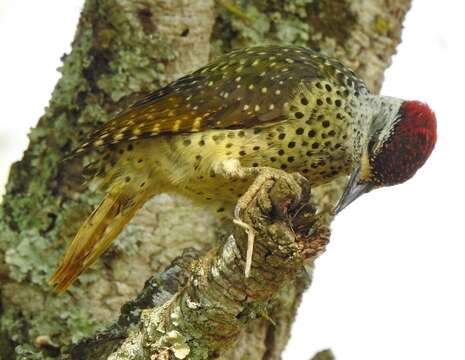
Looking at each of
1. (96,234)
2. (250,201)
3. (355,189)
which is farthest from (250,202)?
(96,234)

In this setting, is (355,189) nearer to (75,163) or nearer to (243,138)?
(243,138)

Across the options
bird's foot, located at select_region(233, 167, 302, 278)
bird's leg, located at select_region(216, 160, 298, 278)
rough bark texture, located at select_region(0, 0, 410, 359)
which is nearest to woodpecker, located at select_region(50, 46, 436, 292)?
rough bark texture, located at select_region(0, 0, 410, 359)

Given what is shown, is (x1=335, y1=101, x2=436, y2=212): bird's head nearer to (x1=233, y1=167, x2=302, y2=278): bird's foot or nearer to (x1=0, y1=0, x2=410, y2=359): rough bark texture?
(x1=0, y1=0, x2=410, y2=359): rough bark texture

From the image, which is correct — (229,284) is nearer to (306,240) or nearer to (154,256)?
(306,240)

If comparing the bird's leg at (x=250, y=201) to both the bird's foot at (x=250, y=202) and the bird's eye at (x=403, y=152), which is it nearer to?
the bird's foot at (x=250, y=202)

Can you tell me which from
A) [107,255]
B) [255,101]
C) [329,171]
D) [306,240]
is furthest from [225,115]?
[306,240]
